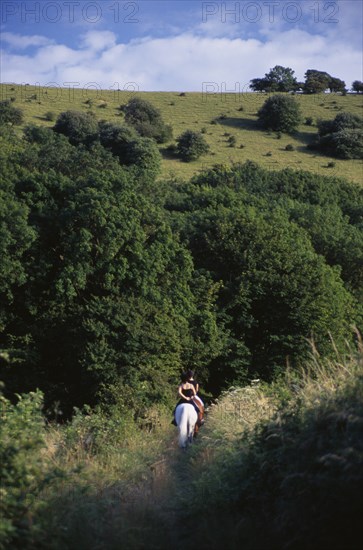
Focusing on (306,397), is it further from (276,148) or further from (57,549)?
(276,148)

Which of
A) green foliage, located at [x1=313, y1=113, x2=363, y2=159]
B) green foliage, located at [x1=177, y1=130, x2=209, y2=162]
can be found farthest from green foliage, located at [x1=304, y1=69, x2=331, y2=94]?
green foliage, located at [x1=177, y1=130, x2=209, y2=162]

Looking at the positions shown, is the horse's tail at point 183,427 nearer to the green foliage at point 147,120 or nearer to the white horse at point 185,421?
the white horse at point 185,421

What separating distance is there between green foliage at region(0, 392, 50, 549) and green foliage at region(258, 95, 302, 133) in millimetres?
69424

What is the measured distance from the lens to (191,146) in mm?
61344

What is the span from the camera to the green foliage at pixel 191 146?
200 feet

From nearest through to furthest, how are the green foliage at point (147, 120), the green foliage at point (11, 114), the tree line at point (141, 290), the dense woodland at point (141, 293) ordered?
1. the dense woodland at point (141, 293)
2. the tree line at point (141, 290)
3. the green foliage at point (11, 114)
4. the green foliage at point (147, 120)

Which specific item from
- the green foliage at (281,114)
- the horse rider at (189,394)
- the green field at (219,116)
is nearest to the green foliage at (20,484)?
the horse rider at (189,394)

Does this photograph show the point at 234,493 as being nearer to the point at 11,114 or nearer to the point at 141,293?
the point at 141,293

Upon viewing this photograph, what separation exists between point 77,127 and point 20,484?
5777 cm

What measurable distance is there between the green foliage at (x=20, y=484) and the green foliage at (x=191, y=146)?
5611cm

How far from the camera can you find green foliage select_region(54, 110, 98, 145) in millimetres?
59594

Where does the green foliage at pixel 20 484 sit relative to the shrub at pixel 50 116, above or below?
below

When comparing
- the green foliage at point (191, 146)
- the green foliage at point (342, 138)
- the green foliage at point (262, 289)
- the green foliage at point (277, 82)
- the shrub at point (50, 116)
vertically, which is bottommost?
the green foliage at point (262, 289)

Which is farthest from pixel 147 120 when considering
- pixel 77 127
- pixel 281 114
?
pixel 281 114
